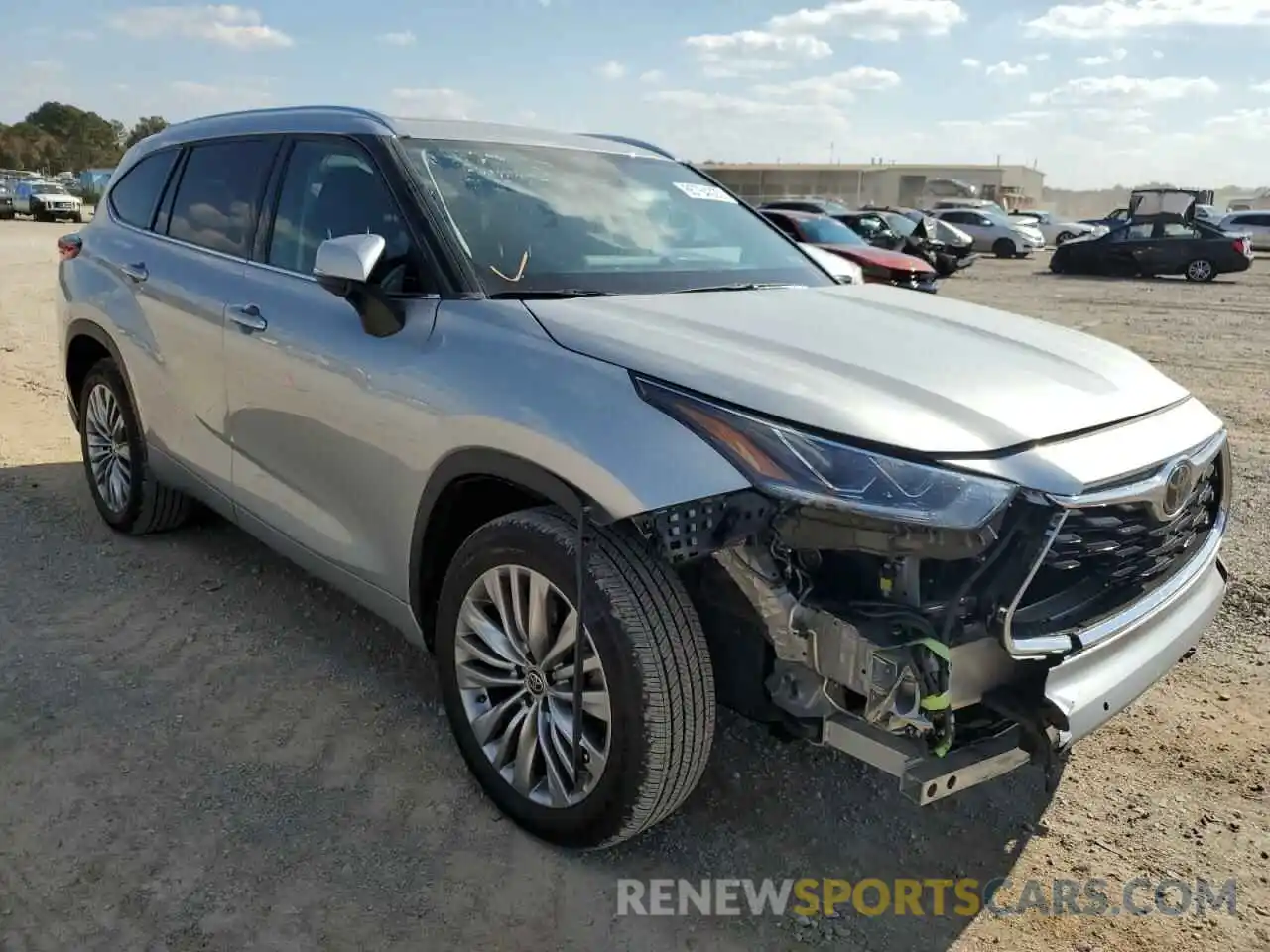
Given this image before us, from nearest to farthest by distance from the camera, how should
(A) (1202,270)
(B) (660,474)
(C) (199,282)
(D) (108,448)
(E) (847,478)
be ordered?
(E) (847,478) < (B) (660,474) < (C) (199,282) < (D) (108,448) < (A) (1202,270)

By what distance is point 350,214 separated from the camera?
11.0ft

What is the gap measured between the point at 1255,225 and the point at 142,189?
34.9 metres

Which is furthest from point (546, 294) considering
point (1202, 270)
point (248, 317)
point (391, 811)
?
point (1202, 270)

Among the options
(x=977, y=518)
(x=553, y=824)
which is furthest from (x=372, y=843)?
(x=977, y=518)

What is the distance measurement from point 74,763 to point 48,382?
645 cm

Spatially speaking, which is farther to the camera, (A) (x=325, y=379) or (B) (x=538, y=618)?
(A) (x=325, y=379)

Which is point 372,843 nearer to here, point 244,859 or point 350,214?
point 244,859

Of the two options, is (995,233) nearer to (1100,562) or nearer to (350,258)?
(1100,562)

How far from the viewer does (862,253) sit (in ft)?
48.0

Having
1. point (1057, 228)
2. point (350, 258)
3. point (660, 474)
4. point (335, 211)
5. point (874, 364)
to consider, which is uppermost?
point (335, 211)

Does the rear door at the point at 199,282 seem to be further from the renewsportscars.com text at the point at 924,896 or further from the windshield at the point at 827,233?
the windshield at the point at 827,233

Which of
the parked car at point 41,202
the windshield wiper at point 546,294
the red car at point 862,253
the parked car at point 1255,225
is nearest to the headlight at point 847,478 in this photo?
the windshield wiper at point 546,294

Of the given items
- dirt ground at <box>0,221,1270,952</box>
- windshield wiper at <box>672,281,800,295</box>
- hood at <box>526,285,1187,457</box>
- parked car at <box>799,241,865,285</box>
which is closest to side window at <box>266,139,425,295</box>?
hood at <box>526,285,1187,457</box>

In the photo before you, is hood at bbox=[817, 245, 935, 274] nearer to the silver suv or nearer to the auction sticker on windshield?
the auction sticker on windshield
